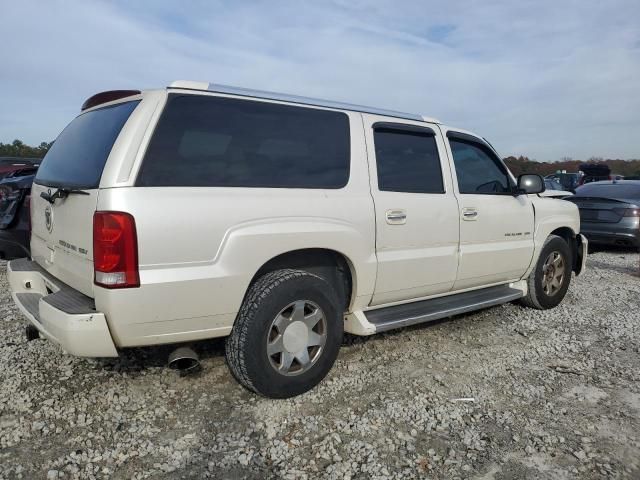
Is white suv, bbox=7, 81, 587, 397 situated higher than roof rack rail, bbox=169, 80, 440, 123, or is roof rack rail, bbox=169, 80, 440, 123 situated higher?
roof rack rail, bbox=169, 80, 440, 123

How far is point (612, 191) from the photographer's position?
32.2 feet

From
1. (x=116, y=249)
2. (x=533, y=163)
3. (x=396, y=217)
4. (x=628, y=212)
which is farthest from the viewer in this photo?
(x=533, y=163)

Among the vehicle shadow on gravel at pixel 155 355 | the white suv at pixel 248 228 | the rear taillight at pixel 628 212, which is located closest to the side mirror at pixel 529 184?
the white suv at pixel 248 228

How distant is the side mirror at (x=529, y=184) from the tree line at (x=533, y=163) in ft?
68.1

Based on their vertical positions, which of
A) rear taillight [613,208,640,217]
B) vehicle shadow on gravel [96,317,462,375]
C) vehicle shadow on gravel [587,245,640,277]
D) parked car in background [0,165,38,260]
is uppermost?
parked car in background [0,165,38,260]

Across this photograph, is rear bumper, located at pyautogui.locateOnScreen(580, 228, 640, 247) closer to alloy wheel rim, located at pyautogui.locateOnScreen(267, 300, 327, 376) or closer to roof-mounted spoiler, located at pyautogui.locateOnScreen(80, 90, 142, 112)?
alloy wheel rim, located at pyautogui.locateOnScreen(267, 300, 327, 376)

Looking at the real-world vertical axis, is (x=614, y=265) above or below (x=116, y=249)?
below

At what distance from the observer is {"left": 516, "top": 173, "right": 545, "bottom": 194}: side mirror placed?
4.63 m

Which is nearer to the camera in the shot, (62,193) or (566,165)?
(62,193)

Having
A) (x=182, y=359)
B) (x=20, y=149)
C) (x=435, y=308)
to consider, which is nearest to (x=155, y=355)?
(x=182, y=359)

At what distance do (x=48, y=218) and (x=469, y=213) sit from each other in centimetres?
313

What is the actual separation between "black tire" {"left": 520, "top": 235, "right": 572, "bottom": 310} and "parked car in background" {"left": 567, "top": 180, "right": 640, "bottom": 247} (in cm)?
439

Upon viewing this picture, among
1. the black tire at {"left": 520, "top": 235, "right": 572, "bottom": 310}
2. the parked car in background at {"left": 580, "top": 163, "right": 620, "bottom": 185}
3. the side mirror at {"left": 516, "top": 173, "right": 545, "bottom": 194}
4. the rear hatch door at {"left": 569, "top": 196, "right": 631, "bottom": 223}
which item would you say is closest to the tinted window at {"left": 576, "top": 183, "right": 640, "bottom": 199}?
the rear hatch door at {"left": 569, "top": 196, "right": 631, "bottom": 223}

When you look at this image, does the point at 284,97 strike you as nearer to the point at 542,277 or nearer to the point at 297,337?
the point at 297,337
